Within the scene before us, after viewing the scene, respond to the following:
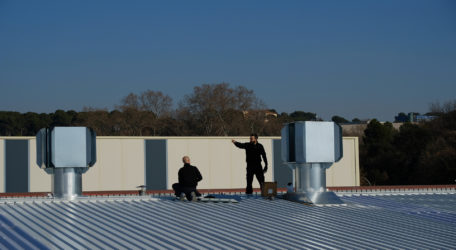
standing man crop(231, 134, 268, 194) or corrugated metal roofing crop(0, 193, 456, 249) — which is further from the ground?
standing man crop(231, 134, 268, 194)

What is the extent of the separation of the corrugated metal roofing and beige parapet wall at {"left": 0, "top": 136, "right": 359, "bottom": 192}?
1917 centimetres

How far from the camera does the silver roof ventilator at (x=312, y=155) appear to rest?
11.2m

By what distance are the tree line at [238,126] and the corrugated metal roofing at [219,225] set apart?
43.1 meters

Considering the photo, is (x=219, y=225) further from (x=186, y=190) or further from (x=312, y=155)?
(x=312, y=155)

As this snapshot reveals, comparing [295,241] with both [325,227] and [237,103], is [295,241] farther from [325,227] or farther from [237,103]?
[237,103]

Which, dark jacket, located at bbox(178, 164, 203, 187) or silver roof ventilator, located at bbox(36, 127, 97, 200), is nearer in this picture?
dark jacket, located at bbox(178, 164, 203, 187)

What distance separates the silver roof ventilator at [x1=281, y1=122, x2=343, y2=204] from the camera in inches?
443

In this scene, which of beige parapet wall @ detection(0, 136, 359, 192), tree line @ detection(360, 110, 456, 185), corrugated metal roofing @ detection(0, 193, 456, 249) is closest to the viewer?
corrugated metal roofing @ detection(0, 193, 456, 249)

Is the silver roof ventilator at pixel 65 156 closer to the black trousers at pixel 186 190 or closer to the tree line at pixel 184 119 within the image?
the black trousers at pixel 186 190

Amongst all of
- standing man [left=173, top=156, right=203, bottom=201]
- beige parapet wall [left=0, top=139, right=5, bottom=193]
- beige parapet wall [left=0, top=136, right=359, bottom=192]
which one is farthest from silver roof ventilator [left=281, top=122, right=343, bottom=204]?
beige parapet wall [left=0, top=139, right=5, bottom=193]

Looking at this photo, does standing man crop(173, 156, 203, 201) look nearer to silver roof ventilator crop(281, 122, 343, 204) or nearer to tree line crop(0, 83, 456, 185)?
silver roof ventilator crop(281, 122, 343, 204)

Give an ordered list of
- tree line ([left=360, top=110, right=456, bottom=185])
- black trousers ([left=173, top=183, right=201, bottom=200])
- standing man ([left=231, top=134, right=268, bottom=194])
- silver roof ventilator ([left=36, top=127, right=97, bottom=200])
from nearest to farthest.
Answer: black trousers ([left=173, top=183, right=201, bottom=200])
silver roof ventilator ([left=36, top=127, right=97, bottom=200])
standing man ([left=231, top=134, right=268, bottom=194])
tree line ([left=360, top=110, right=456, bottom=185])

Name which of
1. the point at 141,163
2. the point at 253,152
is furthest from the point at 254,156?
the point at 141,163

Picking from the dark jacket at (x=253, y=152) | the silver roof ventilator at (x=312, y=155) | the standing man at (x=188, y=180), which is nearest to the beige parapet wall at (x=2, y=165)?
the dark jacket at (x=253, y=152)
